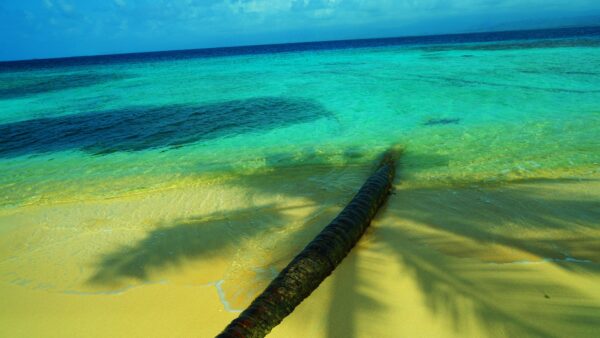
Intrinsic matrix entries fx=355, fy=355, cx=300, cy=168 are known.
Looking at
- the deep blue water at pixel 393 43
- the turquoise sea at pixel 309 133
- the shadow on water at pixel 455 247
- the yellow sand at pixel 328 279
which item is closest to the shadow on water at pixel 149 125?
the turquoise sea at pixel 309 133

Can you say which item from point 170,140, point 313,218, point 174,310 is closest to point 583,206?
point 313,218

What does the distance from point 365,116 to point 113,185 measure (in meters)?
8.56

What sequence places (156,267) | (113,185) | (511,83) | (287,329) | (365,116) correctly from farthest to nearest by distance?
(511,83) → (365,116) → (113,185) → (156,267) → (287,329)

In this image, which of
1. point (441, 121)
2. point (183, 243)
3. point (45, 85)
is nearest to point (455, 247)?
point (183, 243)

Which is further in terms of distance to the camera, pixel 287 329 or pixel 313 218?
pixel 313 218

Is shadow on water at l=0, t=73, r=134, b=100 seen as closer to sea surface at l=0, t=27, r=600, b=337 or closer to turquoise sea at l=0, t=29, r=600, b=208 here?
turquoise sea at l=0, t=29, r=600, b=208

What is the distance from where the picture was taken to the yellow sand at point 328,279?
338 cm

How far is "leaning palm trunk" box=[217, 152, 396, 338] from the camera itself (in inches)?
117

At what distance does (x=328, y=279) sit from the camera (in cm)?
391

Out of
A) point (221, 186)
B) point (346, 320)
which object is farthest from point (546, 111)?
point (346, 320)

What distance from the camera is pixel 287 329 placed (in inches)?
130

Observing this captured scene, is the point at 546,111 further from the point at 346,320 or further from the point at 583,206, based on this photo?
the point at 346,320

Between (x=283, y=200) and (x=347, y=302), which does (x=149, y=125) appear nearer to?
(x=283, y=200)

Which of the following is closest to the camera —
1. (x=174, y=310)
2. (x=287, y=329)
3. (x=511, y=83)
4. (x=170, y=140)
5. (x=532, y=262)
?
(x=287, y=329)
